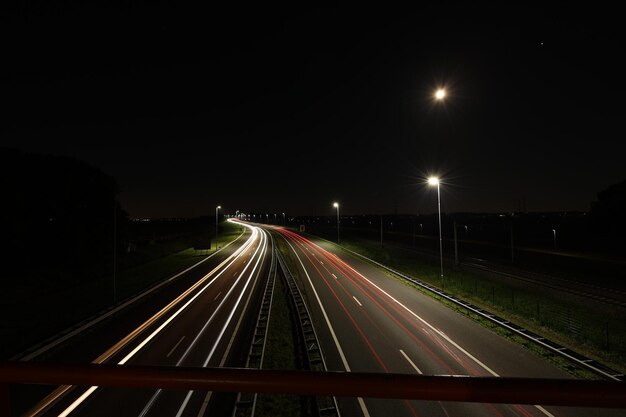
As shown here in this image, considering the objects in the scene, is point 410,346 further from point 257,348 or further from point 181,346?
point 181,346

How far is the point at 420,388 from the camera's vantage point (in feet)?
5.74

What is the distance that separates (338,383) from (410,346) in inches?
826

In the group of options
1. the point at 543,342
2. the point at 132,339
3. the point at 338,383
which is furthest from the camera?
the point at 132,339

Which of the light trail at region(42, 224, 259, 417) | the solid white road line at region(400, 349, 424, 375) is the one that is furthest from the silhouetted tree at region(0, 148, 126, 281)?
the solid white road line at region(400, 349, 424, 375)

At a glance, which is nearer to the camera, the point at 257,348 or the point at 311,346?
the point at 311,346

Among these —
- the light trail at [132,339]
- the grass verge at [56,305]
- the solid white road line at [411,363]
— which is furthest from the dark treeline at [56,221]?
the solid white road line at [411,363]

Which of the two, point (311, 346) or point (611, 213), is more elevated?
point (611, 213)

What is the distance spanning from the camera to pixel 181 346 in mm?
20938

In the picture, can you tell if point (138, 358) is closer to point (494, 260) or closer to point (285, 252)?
point (285, 252)

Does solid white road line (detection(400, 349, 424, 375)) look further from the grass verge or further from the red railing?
the grass verge

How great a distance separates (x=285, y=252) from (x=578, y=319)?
1838 inches

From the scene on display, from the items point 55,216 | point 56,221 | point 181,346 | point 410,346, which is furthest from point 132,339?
point 55,216

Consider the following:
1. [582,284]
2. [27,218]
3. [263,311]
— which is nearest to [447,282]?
[582,284]

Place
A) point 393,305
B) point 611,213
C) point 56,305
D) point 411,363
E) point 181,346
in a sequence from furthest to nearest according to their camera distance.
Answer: point 611,213, point 56,305, point 393,305, point 181,346, point 411,363
